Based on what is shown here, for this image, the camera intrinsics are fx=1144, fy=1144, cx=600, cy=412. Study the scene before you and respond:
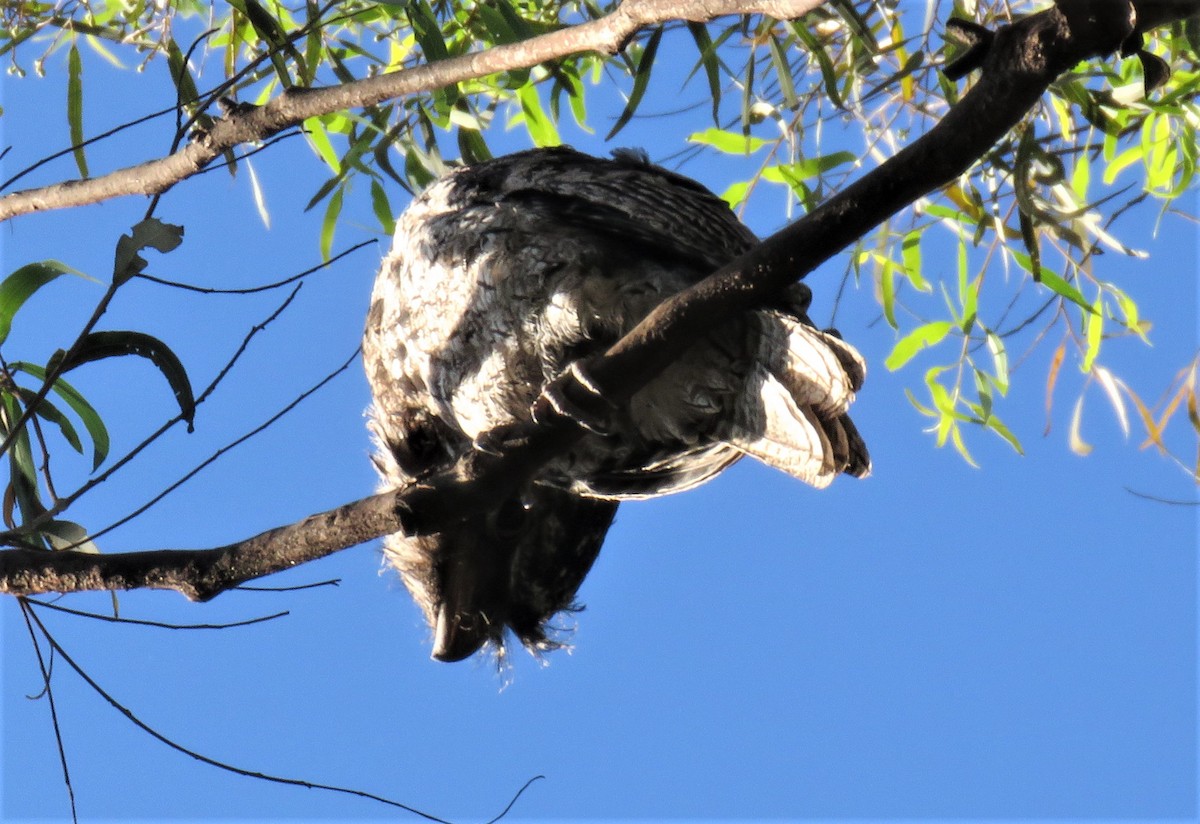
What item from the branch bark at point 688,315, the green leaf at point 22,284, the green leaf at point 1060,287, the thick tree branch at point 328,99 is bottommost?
the branch bark at point 688,315

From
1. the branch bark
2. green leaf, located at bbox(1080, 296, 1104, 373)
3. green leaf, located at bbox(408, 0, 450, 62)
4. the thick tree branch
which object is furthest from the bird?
green leaf, located at bbox(1080, 296, 1104, 373)

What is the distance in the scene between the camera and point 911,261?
335 centimetres

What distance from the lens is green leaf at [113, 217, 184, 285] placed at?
156 centimetres

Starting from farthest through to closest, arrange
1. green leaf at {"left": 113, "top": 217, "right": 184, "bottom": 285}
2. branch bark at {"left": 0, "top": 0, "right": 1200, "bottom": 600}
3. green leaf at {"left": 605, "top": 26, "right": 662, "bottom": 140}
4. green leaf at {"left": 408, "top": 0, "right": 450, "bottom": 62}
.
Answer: green leaf at {"left": 605, "top": 26, "right": 662, "bottom": 140} → green leaf at {"left": 408, "top": 0, "right": 450, "bottom": 62} → green leaf at {"left": 113, "top": 217, "right": 184, "bottom": 285} → branch bark at {"left": 0, "top": 0, "right": 1200, "bottom": 600}

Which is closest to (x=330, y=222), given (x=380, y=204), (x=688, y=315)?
(x=380, y=204)

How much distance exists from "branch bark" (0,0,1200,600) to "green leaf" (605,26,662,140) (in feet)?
2.99

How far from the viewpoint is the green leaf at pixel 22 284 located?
1.87 meters

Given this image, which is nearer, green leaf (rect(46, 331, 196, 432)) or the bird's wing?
green leaf (rect(46, 331, 196, 432))

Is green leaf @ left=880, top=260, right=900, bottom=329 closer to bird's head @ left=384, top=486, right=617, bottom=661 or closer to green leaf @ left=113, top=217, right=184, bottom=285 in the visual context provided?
bird's head @ left=384, top=486, right=617, bottom=661

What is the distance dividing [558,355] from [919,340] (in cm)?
154

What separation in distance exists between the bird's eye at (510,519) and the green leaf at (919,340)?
1.35m

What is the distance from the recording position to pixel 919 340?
11.0 ft

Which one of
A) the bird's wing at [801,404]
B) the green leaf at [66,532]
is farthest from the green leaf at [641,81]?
the green leaf at [66,532]

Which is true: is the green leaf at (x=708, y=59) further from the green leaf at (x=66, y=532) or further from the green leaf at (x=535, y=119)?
the green leaf at (x=66, y=532)
